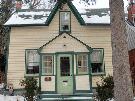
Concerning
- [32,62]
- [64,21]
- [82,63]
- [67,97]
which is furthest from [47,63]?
[64,21]

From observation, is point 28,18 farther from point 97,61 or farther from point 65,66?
point 97,61

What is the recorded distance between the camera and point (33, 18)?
84.7 ft

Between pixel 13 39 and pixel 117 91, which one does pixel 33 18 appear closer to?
Answer: pixel 13 39

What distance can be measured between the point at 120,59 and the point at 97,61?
11.8 meters

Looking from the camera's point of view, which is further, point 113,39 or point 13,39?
point 13,39

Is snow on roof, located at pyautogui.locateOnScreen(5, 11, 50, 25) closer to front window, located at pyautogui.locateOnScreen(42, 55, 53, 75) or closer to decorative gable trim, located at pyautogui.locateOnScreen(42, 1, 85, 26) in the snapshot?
decorative gable trim, located at pyautogui.locateOnScreen(42, 1, 85, 26)

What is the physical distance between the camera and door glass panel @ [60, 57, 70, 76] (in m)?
24.2

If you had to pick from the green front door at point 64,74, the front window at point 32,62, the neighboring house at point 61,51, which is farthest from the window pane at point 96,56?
the front window at point 32,62

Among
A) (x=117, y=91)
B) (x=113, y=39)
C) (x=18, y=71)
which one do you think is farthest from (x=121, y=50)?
Result: (x=18, y=71)

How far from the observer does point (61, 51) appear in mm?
24234

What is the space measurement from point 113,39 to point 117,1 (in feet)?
4.74

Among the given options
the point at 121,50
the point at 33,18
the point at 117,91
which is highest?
the point at 33,18

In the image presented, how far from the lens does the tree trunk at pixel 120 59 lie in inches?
516

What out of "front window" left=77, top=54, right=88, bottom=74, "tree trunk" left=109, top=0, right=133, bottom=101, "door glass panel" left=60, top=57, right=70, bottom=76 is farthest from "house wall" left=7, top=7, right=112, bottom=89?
"tree trunk" left=109, top=0, right=133, bottom=101
